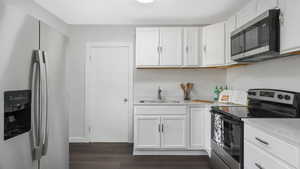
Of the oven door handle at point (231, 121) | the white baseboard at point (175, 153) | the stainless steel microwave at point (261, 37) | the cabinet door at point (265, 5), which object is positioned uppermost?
the cabinet door at point (265, 5)

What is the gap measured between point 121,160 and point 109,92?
54.6 inches

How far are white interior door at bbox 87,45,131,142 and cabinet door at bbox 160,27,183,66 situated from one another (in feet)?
2.53

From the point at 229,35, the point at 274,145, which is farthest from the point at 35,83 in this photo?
the point at 229,35

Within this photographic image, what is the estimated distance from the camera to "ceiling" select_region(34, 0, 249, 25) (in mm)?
2787

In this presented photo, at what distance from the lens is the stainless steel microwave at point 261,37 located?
1803 mm

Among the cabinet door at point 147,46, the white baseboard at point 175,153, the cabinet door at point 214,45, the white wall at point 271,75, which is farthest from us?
the cabinet door at point 147,46

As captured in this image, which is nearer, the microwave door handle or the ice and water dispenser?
the ice and water dispenser

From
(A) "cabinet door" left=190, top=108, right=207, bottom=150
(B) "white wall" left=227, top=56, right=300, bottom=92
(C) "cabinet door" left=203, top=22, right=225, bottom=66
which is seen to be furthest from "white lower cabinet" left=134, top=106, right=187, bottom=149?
(B) "white wall" left=227, top=56, right=300, bottom=92

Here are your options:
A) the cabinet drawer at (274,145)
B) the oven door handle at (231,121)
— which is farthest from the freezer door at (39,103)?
the oven door handle at (231,121)

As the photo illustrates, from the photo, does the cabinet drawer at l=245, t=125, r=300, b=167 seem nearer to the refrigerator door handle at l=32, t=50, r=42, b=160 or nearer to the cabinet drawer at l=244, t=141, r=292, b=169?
the cabinet drawer at l=244, t=141, r=292, b=169

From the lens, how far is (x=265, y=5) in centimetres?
203

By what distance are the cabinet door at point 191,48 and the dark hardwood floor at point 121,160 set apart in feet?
5.54

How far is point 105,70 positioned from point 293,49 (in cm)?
307

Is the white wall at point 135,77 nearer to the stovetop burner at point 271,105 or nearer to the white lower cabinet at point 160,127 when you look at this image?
the white lower cabinet at point 160,127
